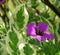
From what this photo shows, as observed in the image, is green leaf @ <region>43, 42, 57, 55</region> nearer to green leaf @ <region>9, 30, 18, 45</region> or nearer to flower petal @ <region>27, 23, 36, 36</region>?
green leaf @ <region>9, 30, 18, 45</region>

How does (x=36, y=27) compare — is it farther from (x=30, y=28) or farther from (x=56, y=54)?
(x=56, y=54)

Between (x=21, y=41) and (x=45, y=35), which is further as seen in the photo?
(x=45, y=35)

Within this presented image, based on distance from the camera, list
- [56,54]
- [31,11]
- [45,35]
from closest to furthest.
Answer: [56,54], [45,35], [31,11]

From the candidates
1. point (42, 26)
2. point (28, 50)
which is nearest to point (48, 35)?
point (42, 26)

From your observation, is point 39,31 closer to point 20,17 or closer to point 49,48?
point 20,17

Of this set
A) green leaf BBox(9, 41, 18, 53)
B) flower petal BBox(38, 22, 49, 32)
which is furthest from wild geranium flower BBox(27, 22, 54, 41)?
green leaf BBox(9, 41, 18, 53)

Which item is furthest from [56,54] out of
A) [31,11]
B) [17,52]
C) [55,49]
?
[31,11]

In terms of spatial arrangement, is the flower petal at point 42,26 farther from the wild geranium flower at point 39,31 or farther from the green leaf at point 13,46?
the green leaf at point 13,46

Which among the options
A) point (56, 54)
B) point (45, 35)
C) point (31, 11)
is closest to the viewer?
point (56, 54)
